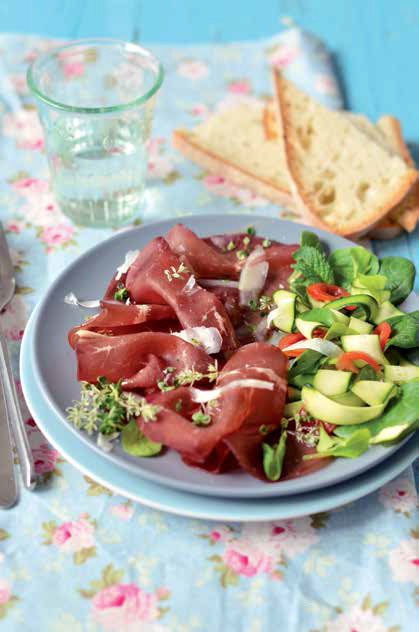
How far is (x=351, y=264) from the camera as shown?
7.97 ft

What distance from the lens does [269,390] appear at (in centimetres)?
188

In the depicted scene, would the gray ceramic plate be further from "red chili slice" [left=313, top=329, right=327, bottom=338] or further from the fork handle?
"red chili slice" [left=313, top=329, right=327, bottom=338]

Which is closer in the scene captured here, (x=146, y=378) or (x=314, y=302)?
(x=146, y=378)

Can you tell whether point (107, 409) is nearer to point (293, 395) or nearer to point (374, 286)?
point (293, 395)

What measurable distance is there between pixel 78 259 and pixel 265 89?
5.62ft

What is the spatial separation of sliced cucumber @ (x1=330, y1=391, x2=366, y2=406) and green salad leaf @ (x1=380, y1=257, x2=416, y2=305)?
1.65 ft

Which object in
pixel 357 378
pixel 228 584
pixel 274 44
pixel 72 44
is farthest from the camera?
pixel 274 44

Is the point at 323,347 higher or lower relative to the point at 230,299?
higher

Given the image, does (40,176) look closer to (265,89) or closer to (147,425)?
(265,89)

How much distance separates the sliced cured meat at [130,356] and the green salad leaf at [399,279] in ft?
2.14

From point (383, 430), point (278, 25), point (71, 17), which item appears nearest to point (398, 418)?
point (383, 430)

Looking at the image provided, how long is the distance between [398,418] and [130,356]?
28.0 inches

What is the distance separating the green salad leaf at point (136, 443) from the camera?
72.9 inches

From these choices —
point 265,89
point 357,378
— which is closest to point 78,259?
point 357,378
